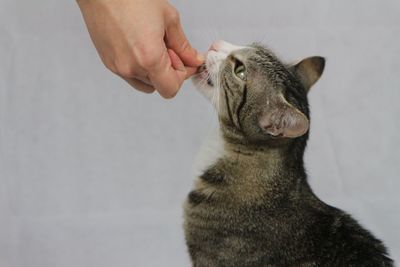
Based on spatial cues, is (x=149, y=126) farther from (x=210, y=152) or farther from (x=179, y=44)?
(x=179, y=44)

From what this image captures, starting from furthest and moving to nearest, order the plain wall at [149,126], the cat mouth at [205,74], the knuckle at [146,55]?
the plain wall at [149,126] → the cat mouth at [205,74] → the knuckle at [146,55]

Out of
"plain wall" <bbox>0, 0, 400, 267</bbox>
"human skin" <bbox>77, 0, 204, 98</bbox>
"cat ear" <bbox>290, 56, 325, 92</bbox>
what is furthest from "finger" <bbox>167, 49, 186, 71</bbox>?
"plain wall" <bbox>0, 0, 400, 267</bbox>

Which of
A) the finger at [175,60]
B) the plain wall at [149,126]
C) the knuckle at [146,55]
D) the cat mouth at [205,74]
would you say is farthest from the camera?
the plain wall at [149,126]

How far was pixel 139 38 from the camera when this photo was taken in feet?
3.54

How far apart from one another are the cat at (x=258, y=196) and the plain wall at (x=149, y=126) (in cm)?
51

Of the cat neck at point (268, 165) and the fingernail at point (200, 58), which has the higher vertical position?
the fingernail at point (200, 58)

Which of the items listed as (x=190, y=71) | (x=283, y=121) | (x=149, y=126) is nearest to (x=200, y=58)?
(x=190, y=71)

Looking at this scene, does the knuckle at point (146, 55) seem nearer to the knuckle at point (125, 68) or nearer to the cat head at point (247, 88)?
the knuckle at point (125, 68)

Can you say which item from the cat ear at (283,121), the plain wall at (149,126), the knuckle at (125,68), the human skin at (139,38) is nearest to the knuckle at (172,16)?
the human skin at (139,38)

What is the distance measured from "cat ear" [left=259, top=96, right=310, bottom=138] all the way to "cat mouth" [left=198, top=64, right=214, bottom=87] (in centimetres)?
15

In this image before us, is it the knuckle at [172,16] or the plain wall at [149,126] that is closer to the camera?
the knuckle at [172,16]

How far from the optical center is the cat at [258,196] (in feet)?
4.10

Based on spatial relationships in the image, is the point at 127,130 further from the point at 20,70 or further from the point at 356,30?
the point at 356,30

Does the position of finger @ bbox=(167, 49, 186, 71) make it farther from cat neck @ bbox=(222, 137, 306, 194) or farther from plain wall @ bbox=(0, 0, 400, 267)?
plain wall @ bbox=(0, 0, 400, 267)
